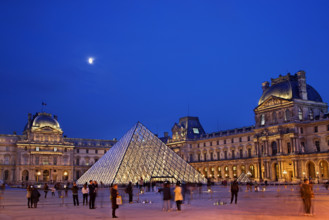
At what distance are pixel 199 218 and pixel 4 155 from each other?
2648 inches

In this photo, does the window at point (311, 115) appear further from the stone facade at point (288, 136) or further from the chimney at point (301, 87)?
the chimney at point (301, 87)

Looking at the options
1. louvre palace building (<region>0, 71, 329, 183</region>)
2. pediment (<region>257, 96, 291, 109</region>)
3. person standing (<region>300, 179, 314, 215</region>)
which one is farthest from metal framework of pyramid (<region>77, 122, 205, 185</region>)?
person standing (<region>300, 179, 314, 215</region>)

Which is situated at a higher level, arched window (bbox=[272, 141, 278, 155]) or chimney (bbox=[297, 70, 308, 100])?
chimney (bbox=[297, 70, 308, 100])

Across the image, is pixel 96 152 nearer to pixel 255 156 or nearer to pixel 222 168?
pixel 222 168

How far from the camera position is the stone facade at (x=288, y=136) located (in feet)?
170

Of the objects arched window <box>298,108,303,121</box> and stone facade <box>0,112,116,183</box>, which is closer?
arched window <box>298,108,303,121</box>

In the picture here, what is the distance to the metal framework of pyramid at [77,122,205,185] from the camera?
117 ft

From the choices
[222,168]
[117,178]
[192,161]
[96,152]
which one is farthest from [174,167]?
[96,152]

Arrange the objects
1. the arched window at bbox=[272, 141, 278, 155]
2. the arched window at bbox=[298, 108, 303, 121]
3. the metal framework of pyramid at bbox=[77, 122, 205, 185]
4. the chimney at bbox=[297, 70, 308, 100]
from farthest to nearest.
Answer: the arched window at bbox=[272, 141, 278, 155], the chimney at bbox=[297, 70, 308, 100], the arched window at bbox=[298, 108, 303, 121], the metal framework of pyramid at bbox=[77, 122, 205, 185]

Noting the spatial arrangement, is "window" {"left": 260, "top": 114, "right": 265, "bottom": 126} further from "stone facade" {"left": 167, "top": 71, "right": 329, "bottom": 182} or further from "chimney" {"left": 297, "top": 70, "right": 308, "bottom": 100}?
"chimney" {"left": 297, "top": 70, "right": 308, "bottom": 100}

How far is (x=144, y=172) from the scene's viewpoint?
120 ft

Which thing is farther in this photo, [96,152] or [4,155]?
[96,152]

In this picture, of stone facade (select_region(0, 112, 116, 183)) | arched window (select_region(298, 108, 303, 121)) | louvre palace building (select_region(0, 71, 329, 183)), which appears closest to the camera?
louvre palace building (select_region(0, 71, 329, 183))

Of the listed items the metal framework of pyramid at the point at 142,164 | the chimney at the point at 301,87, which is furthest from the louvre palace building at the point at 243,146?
the metal framework of pyramid at the point at 142,164
